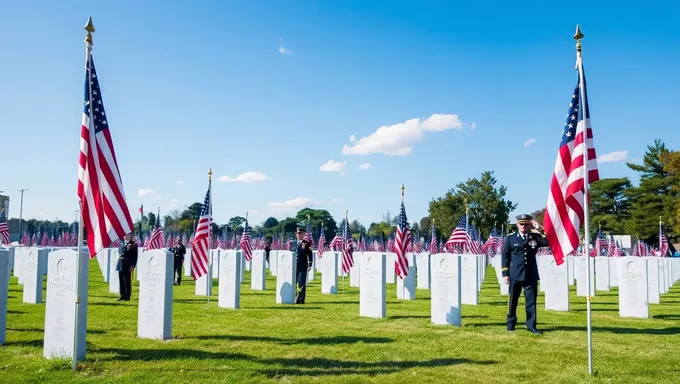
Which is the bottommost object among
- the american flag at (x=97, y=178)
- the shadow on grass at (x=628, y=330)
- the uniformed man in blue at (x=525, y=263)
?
the shadow on grass at (x=628, y=330)

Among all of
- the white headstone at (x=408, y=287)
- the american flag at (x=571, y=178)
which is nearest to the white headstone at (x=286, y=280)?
the white headstone at (x=408, y=287)

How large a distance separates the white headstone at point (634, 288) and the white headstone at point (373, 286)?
6.00 metres

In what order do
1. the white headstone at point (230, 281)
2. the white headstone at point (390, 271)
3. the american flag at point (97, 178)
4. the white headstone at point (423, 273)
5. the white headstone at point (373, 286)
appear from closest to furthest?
the american flag at point (97, 178) < the white headstone at point (373, 286) < the white headstone at point (230, 281) < the white headstone at point (423, 273) < the white headstone at point (390, 271)

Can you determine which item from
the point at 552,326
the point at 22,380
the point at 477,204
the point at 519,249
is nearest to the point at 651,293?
the point at 552,326

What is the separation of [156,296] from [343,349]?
10.7 ft

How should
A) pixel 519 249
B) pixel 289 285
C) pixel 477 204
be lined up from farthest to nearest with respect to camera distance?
pixel 477 204 < pixel 289 285 < pixel 519 249

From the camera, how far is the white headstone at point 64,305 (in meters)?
7.30

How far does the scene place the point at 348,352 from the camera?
811 cm

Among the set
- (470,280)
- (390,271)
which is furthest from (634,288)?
(390,271)

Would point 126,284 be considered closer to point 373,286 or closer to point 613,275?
point 373,286

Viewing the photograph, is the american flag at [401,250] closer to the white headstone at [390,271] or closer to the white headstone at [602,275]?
the white headstone at [390,271]

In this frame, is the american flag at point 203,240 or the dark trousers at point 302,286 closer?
the american flag at point 203,240

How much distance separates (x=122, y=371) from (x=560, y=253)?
5950 mm

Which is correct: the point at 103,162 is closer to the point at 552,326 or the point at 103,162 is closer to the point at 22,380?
the point at 22,380
